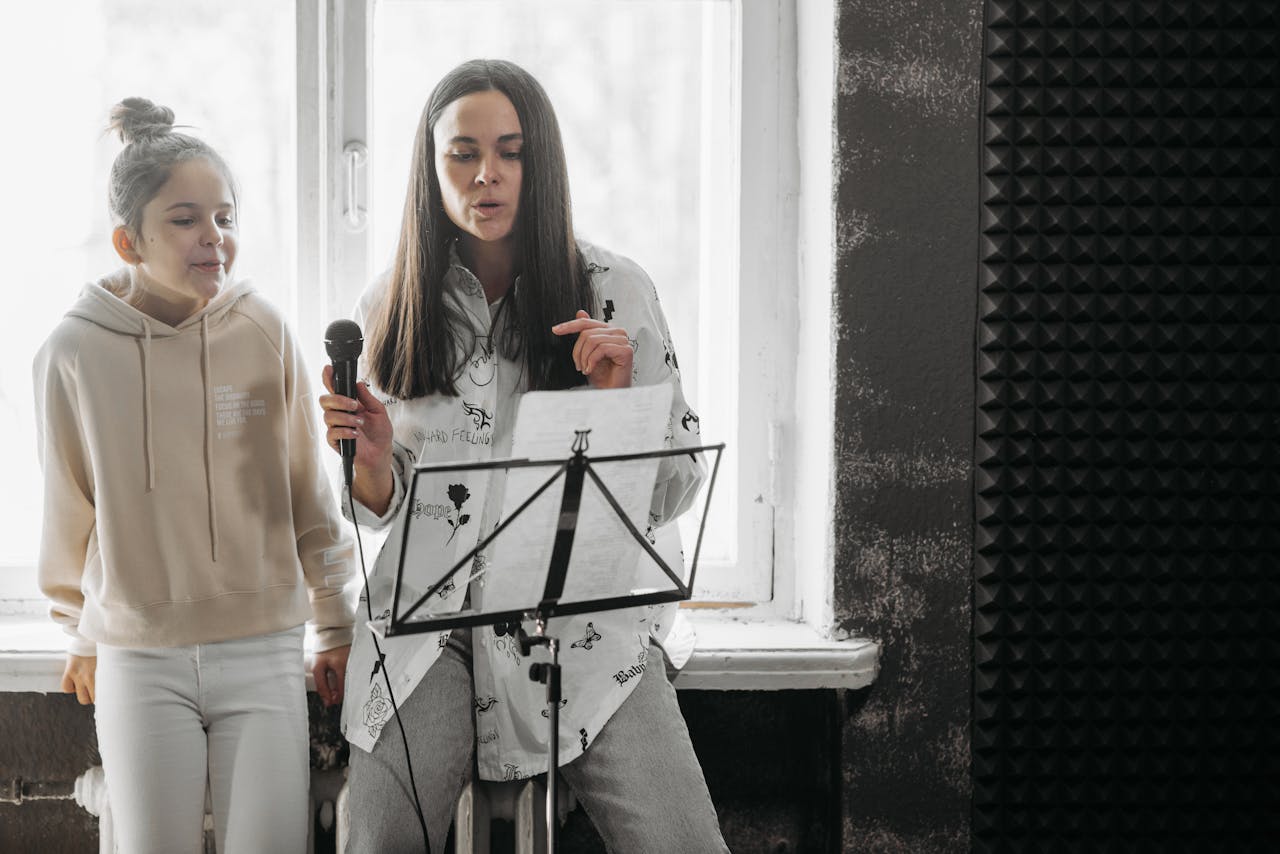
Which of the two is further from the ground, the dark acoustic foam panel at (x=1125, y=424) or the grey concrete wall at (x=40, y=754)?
the dark acoustic foam panel at (x=1125, y=424)

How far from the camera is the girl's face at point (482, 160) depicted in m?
1.57

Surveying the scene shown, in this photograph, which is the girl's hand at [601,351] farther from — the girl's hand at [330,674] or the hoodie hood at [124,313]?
the girl's hand at [330,674]

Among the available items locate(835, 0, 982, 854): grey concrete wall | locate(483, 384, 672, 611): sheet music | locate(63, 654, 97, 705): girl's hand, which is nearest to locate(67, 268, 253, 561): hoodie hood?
locate(63, 654, 97, 705): girl's hand

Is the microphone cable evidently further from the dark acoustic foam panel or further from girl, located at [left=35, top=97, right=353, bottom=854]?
the dark acoustic foam panel

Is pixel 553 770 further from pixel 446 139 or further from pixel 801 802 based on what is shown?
pixel 446 139

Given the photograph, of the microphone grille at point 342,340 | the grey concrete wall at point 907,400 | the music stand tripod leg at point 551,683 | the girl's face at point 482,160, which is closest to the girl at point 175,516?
the microphone grille at point 342,340

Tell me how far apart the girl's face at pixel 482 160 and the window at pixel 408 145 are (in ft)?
1.24

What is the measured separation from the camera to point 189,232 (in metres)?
1.47

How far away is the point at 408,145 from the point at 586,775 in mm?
1224

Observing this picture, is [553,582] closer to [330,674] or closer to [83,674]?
[330,674]

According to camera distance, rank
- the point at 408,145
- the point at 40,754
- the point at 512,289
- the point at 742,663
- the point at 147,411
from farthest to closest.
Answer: the point at 408,145
the point at 40,754
the point at 742,663
the point at 512,289
the point at 147,411

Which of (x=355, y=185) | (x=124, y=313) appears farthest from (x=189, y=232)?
(x=355, y=185)

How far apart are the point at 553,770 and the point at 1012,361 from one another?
108cm

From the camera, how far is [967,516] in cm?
182
